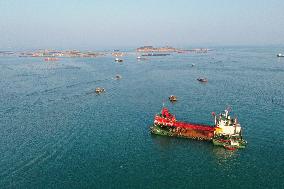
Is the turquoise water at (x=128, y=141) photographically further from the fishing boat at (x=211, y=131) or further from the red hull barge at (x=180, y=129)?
the red hull barge at (x=180, y=129)

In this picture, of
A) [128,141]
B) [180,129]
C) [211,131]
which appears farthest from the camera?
[180,129]

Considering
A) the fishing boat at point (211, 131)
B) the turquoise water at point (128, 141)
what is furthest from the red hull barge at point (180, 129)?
the turquoise water at point (128, 141)

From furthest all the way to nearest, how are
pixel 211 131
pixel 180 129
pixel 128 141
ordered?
pixel 180 129, pixel 211 131, pixel 128 141

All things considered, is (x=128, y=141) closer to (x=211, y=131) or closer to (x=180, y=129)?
(x=180, y=129)

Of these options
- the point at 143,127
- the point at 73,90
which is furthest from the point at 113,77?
the point at 143,127

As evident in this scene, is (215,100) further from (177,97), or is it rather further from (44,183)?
(44,183)

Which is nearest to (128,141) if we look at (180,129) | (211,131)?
(180,129)
